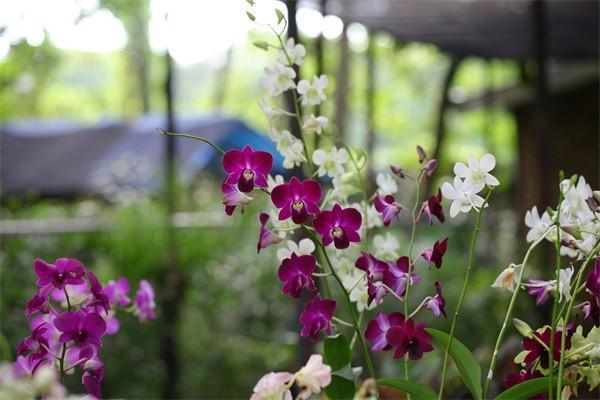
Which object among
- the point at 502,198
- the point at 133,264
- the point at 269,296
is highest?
the point at 133,264

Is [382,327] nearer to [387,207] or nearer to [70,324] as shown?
[387,207]

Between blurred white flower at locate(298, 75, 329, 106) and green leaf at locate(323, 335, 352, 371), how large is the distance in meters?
0.32

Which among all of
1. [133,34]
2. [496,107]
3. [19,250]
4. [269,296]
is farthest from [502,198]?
[19,250]

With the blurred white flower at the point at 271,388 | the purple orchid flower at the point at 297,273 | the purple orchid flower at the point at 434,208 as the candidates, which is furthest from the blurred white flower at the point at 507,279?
the blurred white flower at the point at 271,388

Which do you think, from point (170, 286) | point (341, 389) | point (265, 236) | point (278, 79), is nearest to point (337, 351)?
point (341, 389)

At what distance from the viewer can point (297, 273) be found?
38.8 inches

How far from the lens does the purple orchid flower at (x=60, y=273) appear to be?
3.28 ft

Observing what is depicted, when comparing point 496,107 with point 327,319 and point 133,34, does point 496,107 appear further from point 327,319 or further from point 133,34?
point 133,34

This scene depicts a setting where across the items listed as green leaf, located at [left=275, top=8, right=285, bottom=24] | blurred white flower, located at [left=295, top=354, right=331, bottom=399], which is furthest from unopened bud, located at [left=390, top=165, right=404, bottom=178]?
blurred white flower, located at [left=295, top=354, right=331, bottom=399]

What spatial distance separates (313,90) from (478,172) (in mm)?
263

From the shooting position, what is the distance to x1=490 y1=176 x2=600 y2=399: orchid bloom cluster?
95cm

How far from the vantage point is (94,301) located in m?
1.01

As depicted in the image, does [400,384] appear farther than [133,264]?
No

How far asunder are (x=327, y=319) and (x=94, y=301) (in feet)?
0.88
